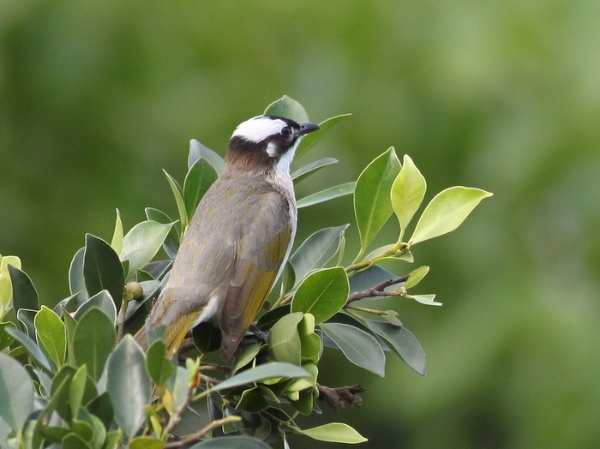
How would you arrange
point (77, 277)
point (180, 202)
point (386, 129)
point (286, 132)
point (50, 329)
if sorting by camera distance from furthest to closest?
1. point (386, 129)
2. point (286, 132)
3. point (180, 202)
4. point (77, 277)
5. point (50, 329)

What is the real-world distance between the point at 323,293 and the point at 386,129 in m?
3.26

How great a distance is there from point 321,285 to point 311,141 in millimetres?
922

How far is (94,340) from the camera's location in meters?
2.12

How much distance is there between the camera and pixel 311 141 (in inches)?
133

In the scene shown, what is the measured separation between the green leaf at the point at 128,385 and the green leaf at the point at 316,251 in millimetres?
1054

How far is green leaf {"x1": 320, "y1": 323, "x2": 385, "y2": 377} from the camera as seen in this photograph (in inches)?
105

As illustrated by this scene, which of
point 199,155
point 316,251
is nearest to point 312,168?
point 316,251

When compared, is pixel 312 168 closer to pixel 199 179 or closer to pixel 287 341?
pixel 199 179

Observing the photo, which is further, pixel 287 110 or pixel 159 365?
pixel 287 110

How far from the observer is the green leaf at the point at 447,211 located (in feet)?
9.20

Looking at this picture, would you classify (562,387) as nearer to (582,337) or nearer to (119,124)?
(582,337)

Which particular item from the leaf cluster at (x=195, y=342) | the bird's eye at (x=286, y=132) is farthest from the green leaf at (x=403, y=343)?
the bird's eye at (x=286, y=132)

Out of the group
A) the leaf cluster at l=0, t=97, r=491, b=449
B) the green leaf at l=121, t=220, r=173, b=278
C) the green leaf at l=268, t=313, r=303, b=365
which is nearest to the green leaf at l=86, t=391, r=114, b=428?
the leaf cluster at l=0, t=97, r=491, b=449

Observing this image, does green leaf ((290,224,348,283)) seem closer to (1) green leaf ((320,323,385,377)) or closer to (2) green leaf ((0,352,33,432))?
(1) green leaf ((320,323,385,377))
